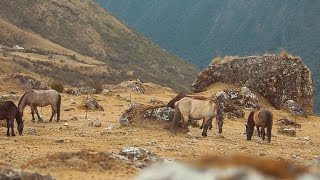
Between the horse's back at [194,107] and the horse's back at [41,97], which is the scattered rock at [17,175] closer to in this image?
the horse's back at [194,107]

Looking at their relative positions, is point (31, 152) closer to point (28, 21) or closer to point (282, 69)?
point (282, 69)

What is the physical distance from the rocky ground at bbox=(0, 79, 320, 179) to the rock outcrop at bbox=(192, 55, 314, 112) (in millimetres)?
12860

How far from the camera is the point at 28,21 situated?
17800cm

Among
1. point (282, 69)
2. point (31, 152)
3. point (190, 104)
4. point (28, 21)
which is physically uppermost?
point (28, 21)

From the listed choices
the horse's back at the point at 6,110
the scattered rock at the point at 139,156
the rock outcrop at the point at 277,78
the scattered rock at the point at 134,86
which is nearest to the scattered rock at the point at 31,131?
the horse's back at the point at 6,110

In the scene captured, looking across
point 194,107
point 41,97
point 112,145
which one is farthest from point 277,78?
point 112,145

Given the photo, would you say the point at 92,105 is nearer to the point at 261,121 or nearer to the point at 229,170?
the point at 261,121

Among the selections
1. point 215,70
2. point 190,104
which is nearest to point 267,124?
point 190,104

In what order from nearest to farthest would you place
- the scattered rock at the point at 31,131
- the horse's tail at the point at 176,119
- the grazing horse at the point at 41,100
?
the scattered rock at the point at 31,131
the horse's tail at the point at 176,119
the grazing horse at the point at 41,100

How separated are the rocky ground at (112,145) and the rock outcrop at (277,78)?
12.9 m

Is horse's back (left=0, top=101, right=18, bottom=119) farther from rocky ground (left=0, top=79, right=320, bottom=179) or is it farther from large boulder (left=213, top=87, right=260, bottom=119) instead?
large boulder (left=213, top=87, right=260, bottom=119)

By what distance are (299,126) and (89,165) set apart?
26629 mm

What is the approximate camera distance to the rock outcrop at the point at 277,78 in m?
53.2

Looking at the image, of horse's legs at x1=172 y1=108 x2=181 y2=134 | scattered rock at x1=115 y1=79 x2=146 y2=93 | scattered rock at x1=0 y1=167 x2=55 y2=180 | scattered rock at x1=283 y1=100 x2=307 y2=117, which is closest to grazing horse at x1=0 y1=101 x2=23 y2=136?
horse's legs at x1=172 y1=108 x2=181 y2=134
